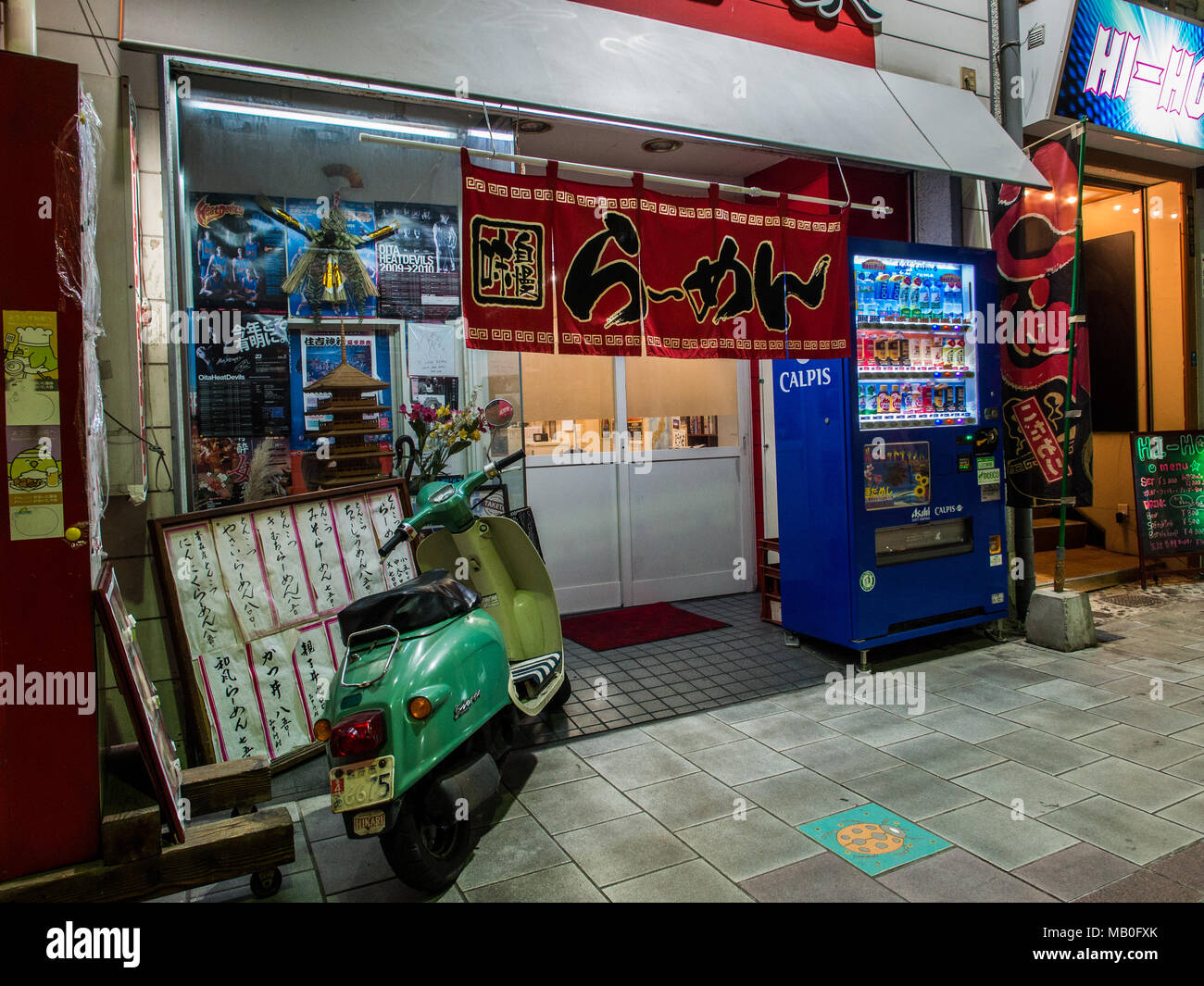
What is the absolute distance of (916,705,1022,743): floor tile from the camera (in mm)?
4535

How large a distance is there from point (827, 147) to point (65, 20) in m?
4.41

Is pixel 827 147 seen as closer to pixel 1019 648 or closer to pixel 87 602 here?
pixel 1019 648

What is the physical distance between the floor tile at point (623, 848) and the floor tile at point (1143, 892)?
1.54 m

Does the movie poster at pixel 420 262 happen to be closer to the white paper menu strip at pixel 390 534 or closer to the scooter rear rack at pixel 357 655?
the white paper menu strip at pixel 390 534

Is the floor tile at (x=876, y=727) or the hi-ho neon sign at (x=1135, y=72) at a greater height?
the hi-ho neon sign at (x=1135, y=72)

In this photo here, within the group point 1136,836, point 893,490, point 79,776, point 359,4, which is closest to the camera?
point 79,776

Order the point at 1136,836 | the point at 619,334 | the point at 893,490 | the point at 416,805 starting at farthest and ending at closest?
the point at 893,490
the point at 619,334
the point at 1136,836
the point at 416,805

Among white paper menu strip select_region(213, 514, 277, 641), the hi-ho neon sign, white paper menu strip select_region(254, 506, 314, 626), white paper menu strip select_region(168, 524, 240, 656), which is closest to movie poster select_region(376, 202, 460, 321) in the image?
white paper menu strip select_region(254, 506, 314, 626)

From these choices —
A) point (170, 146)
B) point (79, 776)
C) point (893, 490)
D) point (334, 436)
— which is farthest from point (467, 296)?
point (893, 490)

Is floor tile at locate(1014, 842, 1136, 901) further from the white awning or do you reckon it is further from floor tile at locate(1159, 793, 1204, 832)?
the white awning

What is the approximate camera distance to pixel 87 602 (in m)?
2.64

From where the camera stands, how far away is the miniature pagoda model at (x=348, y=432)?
488 centimetres

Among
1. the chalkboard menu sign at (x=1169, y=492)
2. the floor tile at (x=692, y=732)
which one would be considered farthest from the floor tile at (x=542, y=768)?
the chalkboard menu sign at (x=1169, y=492)
